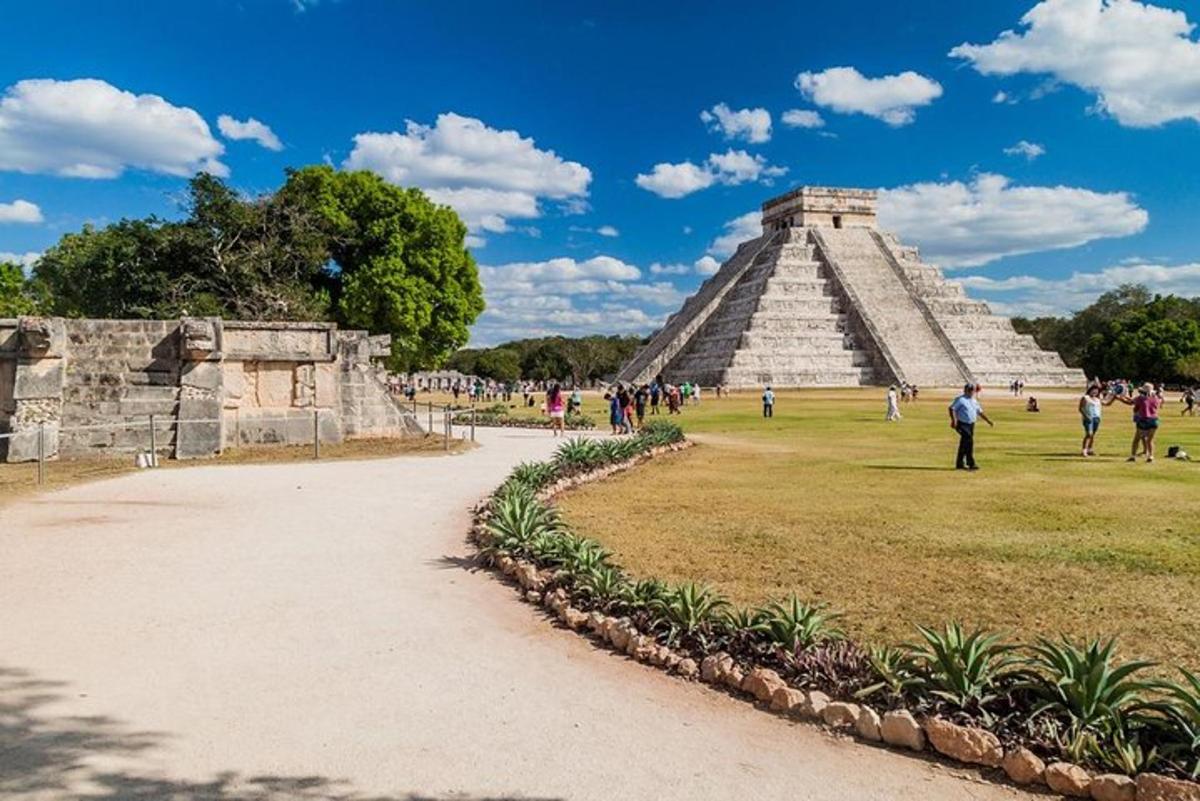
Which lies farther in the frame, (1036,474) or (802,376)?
(802,376)

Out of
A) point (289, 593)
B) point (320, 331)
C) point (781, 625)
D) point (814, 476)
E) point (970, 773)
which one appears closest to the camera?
point (970, 773)

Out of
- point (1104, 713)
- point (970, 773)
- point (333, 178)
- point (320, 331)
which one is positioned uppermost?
point (333, 178)

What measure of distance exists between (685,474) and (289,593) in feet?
27.8

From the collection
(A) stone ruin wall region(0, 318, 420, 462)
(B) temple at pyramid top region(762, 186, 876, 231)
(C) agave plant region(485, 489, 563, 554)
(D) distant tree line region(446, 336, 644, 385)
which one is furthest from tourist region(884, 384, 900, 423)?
(D) distant tree line region(446, 336, 644, 385)

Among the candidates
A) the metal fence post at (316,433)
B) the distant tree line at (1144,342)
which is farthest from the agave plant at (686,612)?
the distant tree line at (1144,342)

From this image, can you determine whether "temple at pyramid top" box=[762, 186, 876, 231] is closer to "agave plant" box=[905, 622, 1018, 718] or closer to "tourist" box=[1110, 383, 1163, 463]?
"tourist" box=[1110, 383, 1163, 463]

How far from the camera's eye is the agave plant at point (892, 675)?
4121 millimetres

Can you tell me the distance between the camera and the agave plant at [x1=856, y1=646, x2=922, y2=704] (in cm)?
412

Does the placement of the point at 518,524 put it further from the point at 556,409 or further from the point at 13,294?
the point at 13,294

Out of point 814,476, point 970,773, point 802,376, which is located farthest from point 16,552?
point 802,376

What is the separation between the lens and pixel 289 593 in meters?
6.34

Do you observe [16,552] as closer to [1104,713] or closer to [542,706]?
[542,706]

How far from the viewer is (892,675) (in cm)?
420

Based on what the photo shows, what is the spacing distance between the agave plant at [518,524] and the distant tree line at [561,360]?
7745 cm
